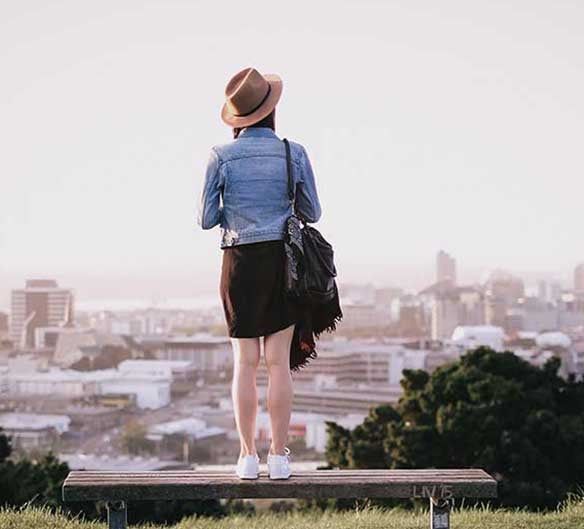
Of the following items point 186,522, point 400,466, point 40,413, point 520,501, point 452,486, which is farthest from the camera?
point 40,413

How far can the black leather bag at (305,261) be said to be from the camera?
4.23m

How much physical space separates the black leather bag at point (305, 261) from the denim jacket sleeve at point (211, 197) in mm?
257

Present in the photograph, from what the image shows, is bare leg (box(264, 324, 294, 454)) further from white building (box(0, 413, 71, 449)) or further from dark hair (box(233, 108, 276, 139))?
white building (box(0, 413, 71, 449))

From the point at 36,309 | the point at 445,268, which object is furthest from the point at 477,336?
the point at 36,309

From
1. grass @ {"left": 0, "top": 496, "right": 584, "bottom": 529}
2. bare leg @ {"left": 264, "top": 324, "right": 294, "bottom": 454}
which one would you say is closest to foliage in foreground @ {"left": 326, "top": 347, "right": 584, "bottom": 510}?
grass @ {"left": 0, "top": 496, "right": 584, "bottom": 529}

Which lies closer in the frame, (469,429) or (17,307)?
(469,429)

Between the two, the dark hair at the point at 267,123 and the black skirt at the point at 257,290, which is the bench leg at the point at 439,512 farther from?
the dark hair at the point at 267,123

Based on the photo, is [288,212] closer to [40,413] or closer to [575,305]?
[40,413]


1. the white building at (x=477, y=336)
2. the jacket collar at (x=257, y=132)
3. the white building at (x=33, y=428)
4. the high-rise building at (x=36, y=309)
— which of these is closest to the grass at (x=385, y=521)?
the jacket collar at (x=257, y=132)

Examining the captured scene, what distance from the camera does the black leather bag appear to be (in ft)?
13.9

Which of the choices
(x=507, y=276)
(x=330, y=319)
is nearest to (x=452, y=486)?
(x=330, y=319)

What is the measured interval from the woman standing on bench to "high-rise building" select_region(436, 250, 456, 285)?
9735cm

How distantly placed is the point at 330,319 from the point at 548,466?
966 cm

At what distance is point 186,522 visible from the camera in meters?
6.00
